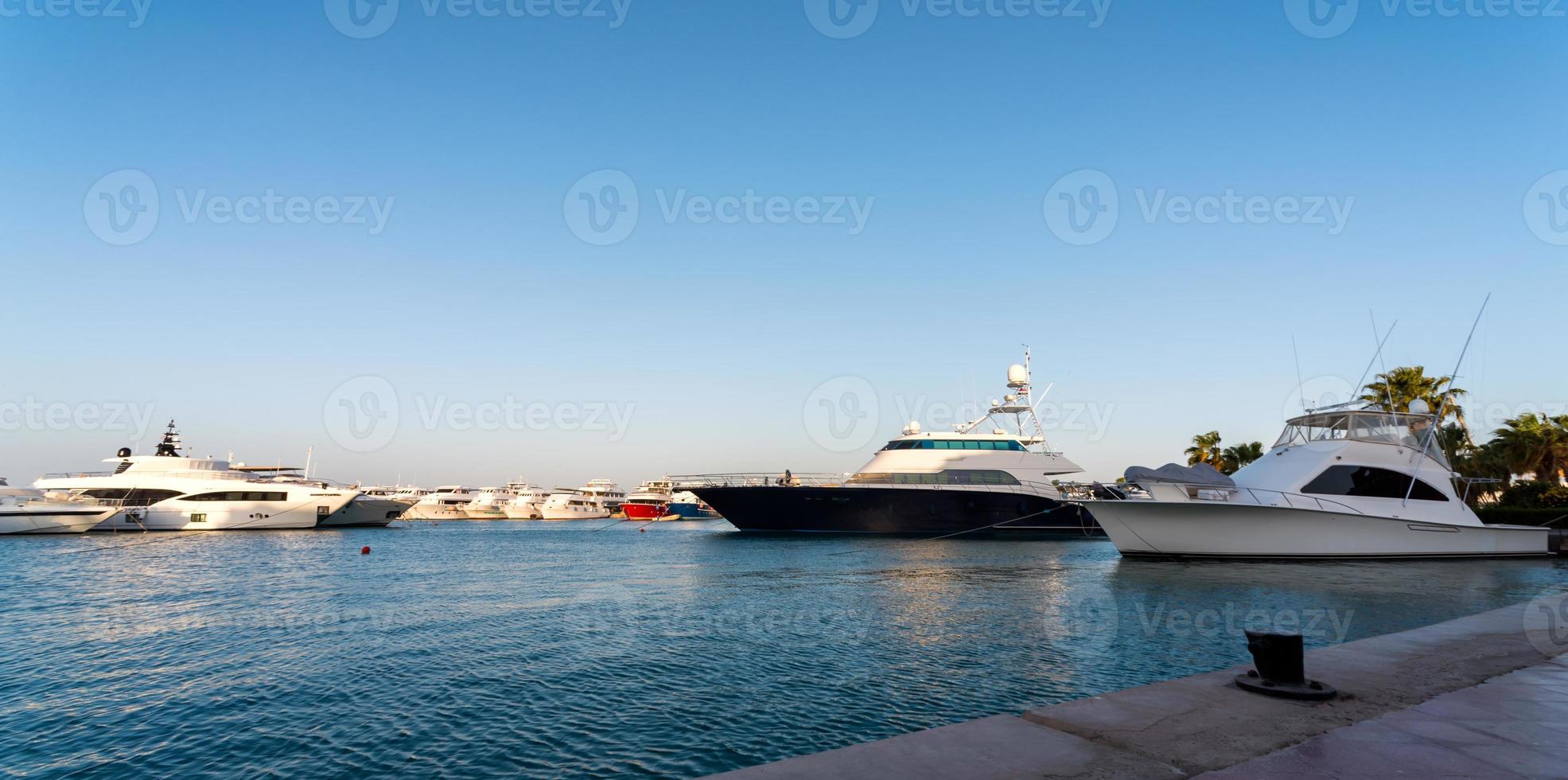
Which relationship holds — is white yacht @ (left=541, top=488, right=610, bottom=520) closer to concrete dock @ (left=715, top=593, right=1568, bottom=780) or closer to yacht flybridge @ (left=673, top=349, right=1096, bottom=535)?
yacht flybridge @ (left=673, top=349, right=1096, bottom=535)

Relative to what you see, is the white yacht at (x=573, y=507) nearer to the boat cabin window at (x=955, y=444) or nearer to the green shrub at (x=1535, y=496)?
the boat cabin window at (x=955, y=444)

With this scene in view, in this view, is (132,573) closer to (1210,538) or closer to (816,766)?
(816,766)

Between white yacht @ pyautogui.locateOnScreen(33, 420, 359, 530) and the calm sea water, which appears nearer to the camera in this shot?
the calm sea water

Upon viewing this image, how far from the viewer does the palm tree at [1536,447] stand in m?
43.1

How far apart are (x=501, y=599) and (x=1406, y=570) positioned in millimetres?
31229

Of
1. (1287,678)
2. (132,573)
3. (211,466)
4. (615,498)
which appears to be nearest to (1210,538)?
(1287,678)

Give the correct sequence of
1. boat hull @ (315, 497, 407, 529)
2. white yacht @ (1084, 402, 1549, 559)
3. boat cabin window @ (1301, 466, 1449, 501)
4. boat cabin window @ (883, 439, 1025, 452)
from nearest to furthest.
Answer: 1. white yacht @ (1084, 402, 1549, 559)
2. boat cabin window @ (1301, 466, 1449, 501)
3. boat cabin window @ (883, 439, 1025, 452)
4. boat hull @ (315, 497, 407, 529)

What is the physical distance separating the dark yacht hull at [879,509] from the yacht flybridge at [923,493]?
0.05 metres

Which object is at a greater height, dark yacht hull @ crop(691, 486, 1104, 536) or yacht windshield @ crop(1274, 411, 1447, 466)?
yacht windshield @ crop(1274, 411, 1447, 466)

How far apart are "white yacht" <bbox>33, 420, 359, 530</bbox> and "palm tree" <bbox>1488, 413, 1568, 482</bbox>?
88699 mm

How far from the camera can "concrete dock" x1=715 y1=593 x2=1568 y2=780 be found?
4734 mm

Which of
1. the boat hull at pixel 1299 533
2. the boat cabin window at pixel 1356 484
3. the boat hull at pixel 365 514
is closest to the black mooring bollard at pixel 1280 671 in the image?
the boat hull at pixel 1299 533

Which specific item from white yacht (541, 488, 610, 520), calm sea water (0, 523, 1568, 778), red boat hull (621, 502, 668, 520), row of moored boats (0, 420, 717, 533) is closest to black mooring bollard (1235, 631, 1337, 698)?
calm sea water (0, 523, 1568, 778)

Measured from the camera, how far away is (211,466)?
59.5m
